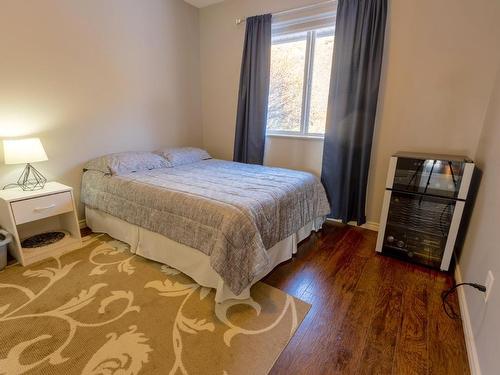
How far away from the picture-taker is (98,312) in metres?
1.56

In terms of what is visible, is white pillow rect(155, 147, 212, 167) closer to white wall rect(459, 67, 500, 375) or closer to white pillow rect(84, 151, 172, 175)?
white pillow rect(84, 151, 172, 175)

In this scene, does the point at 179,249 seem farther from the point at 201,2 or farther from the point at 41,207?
the point at 201,2

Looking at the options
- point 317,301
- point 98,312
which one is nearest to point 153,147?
point 98,312

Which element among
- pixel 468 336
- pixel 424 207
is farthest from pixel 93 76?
pixel 468 336

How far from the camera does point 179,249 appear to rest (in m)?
1.88

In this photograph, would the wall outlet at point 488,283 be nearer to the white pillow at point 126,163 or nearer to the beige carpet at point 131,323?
the beige carpet at point 131,323

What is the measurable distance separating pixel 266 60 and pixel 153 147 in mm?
1790

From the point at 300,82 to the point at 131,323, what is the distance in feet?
9.30

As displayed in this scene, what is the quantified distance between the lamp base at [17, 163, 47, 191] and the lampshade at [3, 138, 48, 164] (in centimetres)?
30

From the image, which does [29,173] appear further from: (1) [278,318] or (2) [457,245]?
(2) [457,245]

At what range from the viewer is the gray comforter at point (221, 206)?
1.55m

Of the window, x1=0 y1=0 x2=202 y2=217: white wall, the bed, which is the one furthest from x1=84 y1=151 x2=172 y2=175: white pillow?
the window

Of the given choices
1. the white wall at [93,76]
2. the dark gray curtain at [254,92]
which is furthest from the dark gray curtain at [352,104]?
the white wall at [93,76]

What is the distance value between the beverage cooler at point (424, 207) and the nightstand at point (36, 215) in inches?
110
